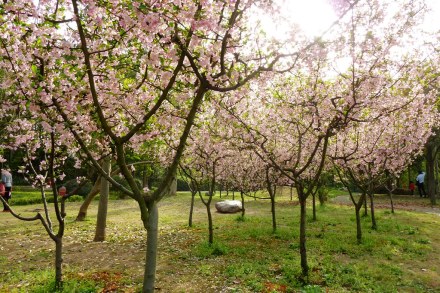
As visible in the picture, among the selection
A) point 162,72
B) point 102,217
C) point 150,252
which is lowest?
point 102,217

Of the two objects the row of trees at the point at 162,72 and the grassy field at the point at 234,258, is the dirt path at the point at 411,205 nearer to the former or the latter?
the grassy field at the point at 234,258

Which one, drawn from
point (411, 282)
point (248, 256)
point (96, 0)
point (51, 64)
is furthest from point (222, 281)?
point (96, 0)

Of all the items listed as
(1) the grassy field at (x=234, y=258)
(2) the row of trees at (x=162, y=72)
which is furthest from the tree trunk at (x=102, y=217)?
(2) the row of trees at (x=162, y=72)

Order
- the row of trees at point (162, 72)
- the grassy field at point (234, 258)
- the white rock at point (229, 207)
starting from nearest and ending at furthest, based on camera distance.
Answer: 1. the row of trees at point (162, 72)
2. the grassy field at point (234, 258)
3. the white rock at point (229, 207)

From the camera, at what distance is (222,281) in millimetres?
8672

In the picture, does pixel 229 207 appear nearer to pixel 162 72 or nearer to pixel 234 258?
pixel 234 258

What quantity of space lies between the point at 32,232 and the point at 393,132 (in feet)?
52.0

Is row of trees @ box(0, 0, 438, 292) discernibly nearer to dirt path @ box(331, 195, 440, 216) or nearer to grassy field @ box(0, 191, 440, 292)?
grassy field @ box(0, 191, 440, 292)

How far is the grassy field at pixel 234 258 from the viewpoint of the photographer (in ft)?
27.6

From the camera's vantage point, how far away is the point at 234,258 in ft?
35.2

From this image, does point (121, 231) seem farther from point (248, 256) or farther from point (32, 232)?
point (248, 256)

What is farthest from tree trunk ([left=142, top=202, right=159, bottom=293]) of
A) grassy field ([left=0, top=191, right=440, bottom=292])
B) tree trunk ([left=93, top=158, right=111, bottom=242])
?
tree trunk ([left=93, top=158, right=111, bottom=242])

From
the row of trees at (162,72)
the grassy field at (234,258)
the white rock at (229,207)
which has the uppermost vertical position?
the row of trees at (162,72)

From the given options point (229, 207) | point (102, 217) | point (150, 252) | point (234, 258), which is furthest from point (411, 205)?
point (150, 252)
